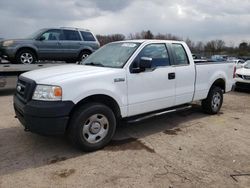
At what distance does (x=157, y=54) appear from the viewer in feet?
17.9

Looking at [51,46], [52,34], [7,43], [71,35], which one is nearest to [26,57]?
[7,43]

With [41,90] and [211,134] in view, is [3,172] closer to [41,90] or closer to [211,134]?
[41,90]

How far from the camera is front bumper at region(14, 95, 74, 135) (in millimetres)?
3943

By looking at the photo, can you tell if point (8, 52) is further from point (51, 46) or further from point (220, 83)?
point (220, 83)

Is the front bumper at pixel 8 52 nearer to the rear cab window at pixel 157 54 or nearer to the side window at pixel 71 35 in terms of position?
the side window at pixel 71 35

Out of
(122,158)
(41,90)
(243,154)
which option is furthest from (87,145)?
(243,154)

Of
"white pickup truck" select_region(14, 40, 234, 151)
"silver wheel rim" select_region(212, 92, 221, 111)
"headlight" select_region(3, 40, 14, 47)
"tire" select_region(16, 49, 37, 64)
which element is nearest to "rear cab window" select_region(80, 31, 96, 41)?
"tire" select_region(16, 49, 37, 64)

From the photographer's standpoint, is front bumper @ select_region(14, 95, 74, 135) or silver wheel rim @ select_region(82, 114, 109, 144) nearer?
front bumper @ select_region(14, 95, 74, 135)

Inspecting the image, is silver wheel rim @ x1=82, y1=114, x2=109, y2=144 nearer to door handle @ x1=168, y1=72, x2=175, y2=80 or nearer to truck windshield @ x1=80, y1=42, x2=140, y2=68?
truck windshield @ x1=80, y1=42, x2=140, y2=68

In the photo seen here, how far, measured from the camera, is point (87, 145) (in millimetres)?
4367

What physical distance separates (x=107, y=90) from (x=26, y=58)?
238 inches

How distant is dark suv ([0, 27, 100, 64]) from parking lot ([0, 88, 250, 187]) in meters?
3.76

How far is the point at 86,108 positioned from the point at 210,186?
213 cm

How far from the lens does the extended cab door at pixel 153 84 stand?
4891 mm
